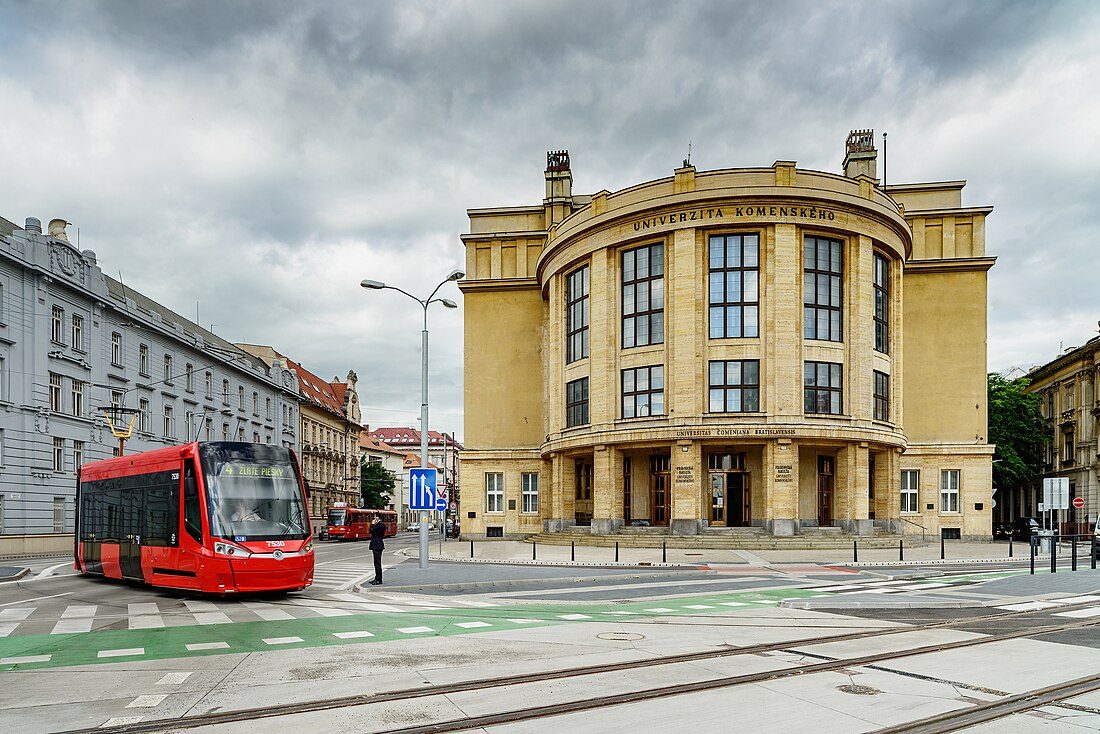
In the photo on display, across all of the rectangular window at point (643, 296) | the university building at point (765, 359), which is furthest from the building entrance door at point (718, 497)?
the rectangular window at point (643, 296)

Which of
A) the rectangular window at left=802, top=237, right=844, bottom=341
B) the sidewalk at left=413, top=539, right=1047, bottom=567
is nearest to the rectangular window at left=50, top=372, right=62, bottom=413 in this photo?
the sidewalk at left=413, top=539, right=1047, bottom=567

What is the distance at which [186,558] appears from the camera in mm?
17984

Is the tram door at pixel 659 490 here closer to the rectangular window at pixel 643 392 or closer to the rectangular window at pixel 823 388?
the rectangular window at pixel 643 392

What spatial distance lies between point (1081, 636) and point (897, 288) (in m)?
34.6

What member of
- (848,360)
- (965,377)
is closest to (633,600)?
(848,360)

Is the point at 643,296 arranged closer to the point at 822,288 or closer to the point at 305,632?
the point at 822,288

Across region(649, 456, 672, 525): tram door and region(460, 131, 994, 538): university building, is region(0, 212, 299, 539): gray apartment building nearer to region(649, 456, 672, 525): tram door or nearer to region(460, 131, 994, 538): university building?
region(460, 131, 994, 538): university building

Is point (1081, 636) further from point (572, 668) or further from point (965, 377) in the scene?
point (965, 377)

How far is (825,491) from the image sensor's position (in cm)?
4266

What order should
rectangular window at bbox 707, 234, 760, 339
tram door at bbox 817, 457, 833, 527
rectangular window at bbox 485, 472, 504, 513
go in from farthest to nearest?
rectangular window at bbox 485, 472, 504, 513, tram door at bbox 817, 457, 833, 527, rectangular window at bbox 707, 234, 760, 339

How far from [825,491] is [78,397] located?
3732cm

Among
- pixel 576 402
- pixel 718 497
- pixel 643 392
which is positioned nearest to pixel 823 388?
pixel 718 497

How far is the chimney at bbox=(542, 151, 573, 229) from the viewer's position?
180 ft

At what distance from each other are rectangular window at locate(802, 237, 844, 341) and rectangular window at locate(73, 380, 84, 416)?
117 ft
